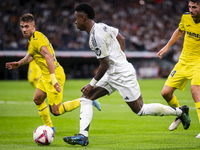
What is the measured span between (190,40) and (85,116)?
103 inches

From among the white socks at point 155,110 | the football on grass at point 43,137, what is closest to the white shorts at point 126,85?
the white socks at point 155,110

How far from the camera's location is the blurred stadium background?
28.8m

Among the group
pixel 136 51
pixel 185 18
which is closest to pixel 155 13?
pixel 136 51

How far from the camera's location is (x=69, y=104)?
6.59 meters

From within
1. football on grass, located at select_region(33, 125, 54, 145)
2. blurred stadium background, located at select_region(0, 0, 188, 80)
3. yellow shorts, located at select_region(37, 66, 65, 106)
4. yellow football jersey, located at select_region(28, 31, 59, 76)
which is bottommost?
blurred stadium background, located at select_region(0, 0, 188, 80)

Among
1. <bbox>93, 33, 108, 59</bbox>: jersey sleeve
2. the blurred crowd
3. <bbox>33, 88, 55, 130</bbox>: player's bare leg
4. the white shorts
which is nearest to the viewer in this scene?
<bbox>93, 33, 108, 59</bbox>: jersey sleeve

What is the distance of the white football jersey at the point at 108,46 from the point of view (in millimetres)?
4910

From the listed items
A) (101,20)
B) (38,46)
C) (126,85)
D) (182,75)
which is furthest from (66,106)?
(101,20)

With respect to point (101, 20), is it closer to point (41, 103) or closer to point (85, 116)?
point (41, 103)

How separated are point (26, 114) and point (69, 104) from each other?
143 inches

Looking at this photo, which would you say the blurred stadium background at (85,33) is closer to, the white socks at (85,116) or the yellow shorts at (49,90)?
the yellow shorts at (49,90)

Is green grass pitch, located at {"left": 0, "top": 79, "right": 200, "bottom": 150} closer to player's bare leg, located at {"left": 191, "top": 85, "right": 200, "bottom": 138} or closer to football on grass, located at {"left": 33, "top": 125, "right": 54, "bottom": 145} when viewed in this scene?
football on grass, located at {"left": 33, "top": 125, "right": 54, "bottom": 145}

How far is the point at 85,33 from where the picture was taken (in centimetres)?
3033

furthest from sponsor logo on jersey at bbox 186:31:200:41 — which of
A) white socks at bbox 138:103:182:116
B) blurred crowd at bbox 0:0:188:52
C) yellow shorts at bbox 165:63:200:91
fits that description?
blurred crowd at bbox 0:0:188:52
